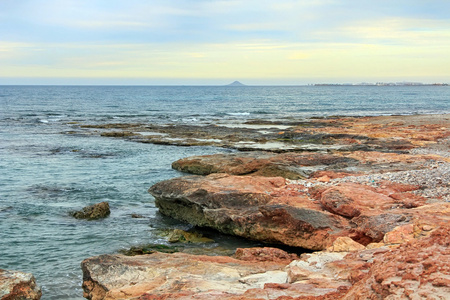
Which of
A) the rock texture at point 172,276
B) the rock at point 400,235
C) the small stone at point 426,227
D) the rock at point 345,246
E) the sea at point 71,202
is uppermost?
the small stone at point 426,227

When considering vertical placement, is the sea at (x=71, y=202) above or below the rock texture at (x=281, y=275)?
below

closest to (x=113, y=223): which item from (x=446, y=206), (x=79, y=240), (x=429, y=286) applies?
(x=79, y=240)

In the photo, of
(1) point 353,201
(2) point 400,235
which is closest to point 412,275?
(2) point 400,235

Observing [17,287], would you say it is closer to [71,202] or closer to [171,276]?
[171,276]

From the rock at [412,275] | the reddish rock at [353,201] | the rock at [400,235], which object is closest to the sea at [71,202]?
the reddish rock at [353,201]

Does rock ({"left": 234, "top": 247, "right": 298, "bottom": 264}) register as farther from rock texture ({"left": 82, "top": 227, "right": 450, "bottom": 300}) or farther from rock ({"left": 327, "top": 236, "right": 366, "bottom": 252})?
rock ({"left": 327, "top": 236, "right": 366, "bottom": 252})

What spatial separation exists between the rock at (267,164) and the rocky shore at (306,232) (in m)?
0.06

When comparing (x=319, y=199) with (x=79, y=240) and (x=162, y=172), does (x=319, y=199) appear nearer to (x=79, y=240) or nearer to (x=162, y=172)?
(x=79, y=240)

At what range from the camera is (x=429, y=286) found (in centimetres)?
496

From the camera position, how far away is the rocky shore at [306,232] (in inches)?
237

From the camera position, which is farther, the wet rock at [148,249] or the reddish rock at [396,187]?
the reddish rock at [396,187]

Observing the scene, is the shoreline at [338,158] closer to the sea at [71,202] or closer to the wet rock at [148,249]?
the wet rock at [148,249]

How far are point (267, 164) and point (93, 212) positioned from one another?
8.53 m

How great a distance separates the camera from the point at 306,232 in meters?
12.1
